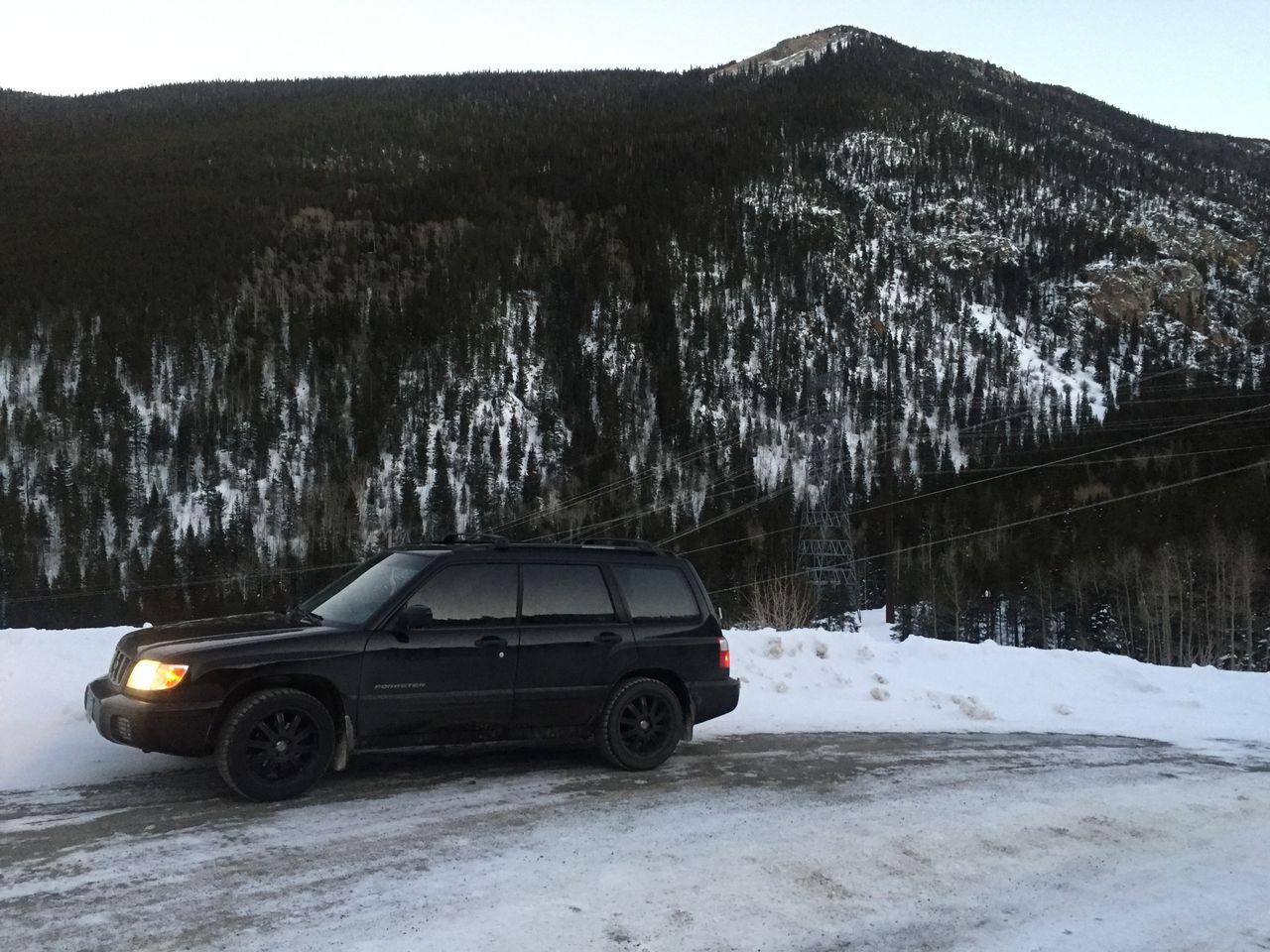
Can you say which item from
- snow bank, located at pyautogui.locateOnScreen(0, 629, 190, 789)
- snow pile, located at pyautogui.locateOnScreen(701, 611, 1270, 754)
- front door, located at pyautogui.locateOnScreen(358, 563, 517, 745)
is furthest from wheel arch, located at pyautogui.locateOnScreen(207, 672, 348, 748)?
snow pile, located at pyautogui.locateOnScreen(701, 611, 1270, 754)

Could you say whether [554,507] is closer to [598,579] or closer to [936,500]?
[936,500]

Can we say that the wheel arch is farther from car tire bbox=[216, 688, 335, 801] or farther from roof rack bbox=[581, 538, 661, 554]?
roof rack bbox=[581, 538, 661, 554]

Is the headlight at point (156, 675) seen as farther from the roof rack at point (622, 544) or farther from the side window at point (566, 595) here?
the roof rack at point (622, 544)

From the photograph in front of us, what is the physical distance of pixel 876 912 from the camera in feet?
14.8

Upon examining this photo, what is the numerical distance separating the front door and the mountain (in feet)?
110

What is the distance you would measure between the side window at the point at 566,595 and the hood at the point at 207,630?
1653 mm

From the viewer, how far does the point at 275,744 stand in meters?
5.98

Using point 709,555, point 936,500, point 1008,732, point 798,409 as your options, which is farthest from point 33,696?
point 798,409

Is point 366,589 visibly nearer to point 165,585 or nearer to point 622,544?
point 622,544

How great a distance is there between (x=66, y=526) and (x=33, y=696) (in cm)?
10578

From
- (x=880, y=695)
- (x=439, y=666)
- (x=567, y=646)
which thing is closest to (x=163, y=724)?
(x=439, y=666)

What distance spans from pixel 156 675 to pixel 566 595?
9.58 feet

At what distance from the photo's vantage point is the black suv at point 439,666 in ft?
19.2

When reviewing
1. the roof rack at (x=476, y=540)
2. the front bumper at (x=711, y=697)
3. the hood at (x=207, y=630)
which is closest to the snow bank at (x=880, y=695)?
the hood at (x=207, y=630)
